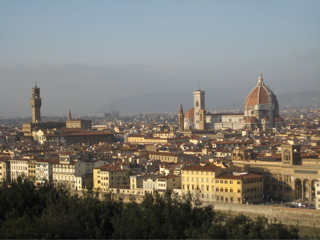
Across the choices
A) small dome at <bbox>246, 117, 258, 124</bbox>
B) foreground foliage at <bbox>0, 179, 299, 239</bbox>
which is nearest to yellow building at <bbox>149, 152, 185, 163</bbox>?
foreground foliage at <bbox>0, 179, 299, 239</bbox>

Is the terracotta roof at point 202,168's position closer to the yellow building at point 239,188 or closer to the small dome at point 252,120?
the yellow building at point 239,188

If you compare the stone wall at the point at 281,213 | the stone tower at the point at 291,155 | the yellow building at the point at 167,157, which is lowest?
the stone wall at the point at 281,213

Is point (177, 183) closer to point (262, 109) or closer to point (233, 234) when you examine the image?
point (233, 234)

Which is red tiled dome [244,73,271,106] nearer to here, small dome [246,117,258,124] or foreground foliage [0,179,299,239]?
small dome [246,117,258,124]

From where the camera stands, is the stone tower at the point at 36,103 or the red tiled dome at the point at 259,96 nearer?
the stone tower at the point at 36,103

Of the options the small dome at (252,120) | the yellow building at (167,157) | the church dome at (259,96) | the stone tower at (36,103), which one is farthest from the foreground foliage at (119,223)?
the church dome at (259,96)
